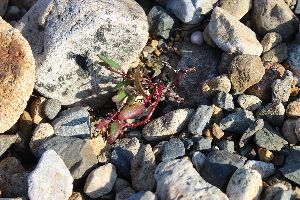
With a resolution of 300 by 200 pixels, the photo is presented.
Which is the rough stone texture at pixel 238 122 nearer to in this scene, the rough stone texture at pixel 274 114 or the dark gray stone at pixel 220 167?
the rough stone texture at pixel 274 114

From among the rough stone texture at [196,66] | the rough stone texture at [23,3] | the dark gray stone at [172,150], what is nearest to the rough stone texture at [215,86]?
the rough stone texture at [196,66]

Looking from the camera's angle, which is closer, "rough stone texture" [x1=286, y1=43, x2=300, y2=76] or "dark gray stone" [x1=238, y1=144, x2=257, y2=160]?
"dark gray stone" [x1=238, y1=144, x2=257, y2=160]

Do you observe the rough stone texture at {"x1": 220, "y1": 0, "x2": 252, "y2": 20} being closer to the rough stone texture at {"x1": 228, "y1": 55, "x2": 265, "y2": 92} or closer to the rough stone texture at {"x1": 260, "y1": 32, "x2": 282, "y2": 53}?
the rough stone texture at {"x1": 260, "y1": 32, "x2": 282, "y2": 53}

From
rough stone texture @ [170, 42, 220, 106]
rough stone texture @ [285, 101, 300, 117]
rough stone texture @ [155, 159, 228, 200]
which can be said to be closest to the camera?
rough stone texture @ [155, 159, 228, 200]

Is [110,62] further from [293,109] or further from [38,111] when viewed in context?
[293,109]

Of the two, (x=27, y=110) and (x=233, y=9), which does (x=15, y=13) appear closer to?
(x=27, y=110)

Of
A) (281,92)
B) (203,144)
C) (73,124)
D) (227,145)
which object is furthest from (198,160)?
(73,124)

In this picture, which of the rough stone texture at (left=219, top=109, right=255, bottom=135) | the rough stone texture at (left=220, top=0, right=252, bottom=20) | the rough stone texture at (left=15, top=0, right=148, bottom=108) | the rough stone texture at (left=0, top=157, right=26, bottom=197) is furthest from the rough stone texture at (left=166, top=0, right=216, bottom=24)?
the rough stone texture at (left=0, top=157, right=26, bottom=197)

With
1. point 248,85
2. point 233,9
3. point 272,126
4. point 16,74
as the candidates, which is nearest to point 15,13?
point 16,74
